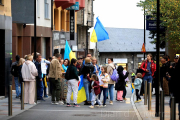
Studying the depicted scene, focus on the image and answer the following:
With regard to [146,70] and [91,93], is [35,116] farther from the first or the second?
[146,70]

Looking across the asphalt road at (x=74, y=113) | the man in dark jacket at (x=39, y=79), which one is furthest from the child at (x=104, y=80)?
the man in dark jacket at (x=39, y=79)

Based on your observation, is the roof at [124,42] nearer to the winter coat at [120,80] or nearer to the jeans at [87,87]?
the winter coat at [120,80]

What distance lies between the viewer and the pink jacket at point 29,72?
16.1 m

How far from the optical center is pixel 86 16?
5097 centimetres

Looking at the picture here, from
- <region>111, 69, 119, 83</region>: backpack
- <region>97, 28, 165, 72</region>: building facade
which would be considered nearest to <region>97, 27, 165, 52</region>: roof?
<region>97, 28, 165, 72</region>: building facade

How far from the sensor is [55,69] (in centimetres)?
1644

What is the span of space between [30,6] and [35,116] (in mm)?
12610

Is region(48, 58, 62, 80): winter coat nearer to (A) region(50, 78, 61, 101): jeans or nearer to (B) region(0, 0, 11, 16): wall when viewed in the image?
(A) region(50, 78, 61, 101): jeans

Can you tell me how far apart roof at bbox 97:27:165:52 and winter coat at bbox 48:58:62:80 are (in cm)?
4962

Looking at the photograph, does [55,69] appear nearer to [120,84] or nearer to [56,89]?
[56,89]

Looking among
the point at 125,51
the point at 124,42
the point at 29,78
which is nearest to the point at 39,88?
the point at 29,78

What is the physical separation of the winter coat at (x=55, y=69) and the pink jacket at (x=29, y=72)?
63 cm

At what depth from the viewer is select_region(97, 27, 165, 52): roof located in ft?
220

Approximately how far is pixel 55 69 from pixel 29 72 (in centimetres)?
99
